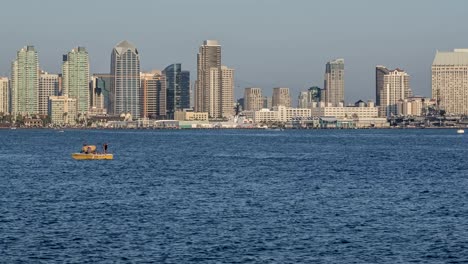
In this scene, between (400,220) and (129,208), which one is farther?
(129,208)

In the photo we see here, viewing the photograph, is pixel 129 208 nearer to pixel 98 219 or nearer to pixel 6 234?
pixel 98 219

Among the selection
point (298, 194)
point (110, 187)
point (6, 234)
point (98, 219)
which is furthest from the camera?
point (110, 187)

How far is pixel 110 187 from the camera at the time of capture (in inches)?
2635

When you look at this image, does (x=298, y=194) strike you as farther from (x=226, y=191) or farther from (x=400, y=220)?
(x=400, y=220)

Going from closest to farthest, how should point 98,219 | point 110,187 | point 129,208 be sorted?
point 98,219 < point 129,208 < point 110,187

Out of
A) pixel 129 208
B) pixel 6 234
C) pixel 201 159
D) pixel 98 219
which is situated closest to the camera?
pixel 6 234

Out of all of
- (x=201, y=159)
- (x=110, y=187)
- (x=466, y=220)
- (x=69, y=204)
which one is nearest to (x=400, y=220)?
(x=466, y=220)

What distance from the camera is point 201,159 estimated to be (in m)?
107

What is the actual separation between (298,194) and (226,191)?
473 centimetres

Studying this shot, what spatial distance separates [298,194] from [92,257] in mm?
25078

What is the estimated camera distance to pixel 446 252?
39.8 metres

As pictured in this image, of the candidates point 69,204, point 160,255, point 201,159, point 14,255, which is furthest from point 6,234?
point 201,159

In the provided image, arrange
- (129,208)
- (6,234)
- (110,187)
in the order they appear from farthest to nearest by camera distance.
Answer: (110,187), (129,208), (6,234)

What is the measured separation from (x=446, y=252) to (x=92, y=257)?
1343cm
